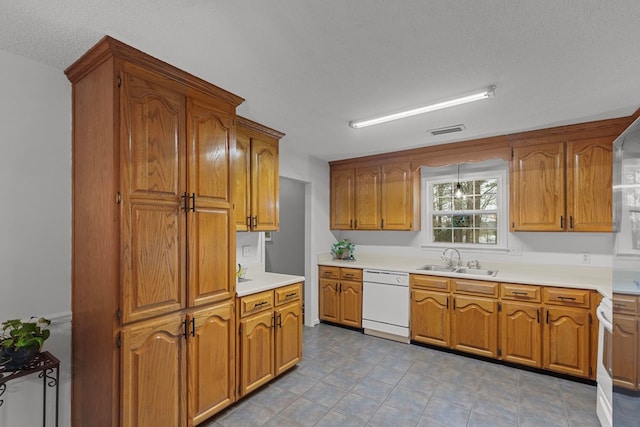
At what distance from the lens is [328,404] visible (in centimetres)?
246

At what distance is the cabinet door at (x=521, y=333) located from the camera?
2.96 m

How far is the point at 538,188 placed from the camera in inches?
126

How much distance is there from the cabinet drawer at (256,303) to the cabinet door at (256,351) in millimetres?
47

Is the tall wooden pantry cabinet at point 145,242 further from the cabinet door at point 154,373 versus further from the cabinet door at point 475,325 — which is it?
the cabinet door at point 475,325

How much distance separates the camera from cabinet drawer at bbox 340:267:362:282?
13.4 ft

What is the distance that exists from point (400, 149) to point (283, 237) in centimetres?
242

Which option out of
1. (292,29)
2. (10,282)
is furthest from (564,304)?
(10,282)

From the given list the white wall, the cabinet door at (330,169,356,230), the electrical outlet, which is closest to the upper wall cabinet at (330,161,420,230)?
the cabinet door at (330,169,356,230)

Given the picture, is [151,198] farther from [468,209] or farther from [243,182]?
[468,209]

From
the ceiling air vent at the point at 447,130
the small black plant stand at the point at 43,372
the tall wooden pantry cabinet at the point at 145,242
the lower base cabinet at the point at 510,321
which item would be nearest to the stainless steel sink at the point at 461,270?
the lower base cabinet at the point at 510,321

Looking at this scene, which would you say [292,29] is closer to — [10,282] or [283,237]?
[10,282]

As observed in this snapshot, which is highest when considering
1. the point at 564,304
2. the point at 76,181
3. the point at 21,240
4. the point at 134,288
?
the point at 76,181

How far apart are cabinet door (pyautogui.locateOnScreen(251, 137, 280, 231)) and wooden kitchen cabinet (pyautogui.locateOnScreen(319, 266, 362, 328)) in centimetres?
150

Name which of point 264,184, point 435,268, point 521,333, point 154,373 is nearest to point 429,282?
point 435,268
